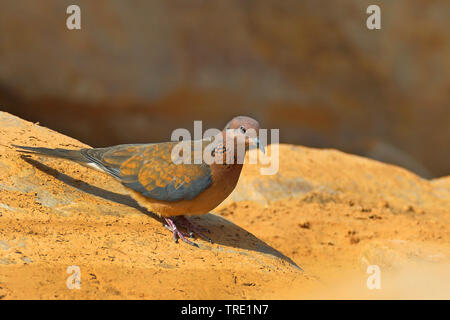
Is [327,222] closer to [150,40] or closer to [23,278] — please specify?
[23,278]

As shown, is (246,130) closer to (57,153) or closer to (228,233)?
(228,233)

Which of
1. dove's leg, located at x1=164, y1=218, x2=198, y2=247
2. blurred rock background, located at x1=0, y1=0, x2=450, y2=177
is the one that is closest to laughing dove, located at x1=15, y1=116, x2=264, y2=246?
dove's leg, located at x1=164, y1=218, x2=198, y2=247

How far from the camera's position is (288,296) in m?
3.63

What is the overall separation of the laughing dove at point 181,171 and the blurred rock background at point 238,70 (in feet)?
20.8

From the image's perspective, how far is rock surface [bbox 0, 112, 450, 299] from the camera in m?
3.51

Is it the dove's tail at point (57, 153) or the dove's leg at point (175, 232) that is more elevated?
the dove's tail at point (57, 153)

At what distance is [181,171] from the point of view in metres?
4.40

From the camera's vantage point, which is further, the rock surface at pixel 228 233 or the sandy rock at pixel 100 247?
the rock surface at pixel 228 233

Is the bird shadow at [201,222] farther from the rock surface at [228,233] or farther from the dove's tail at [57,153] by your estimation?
the dove's tail at [57,153]

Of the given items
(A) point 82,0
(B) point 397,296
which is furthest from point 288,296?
(A) point 82,0

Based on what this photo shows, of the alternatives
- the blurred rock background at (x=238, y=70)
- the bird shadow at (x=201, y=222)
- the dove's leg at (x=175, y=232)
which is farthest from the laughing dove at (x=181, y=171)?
the blurred rock background at (x=238, y=70)

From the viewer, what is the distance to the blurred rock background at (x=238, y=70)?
34.1ft

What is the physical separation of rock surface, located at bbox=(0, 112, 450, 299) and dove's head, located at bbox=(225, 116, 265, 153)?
924 millimetres

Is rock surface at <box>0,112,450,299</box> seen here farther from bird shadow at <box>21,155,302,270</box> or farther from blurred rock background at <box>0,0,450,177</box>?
blurred rock background at <box>0,0,450,177</box>
